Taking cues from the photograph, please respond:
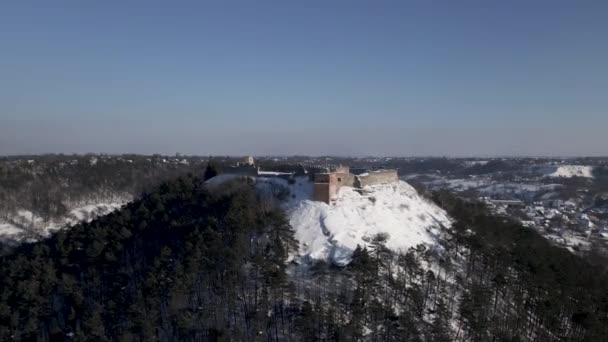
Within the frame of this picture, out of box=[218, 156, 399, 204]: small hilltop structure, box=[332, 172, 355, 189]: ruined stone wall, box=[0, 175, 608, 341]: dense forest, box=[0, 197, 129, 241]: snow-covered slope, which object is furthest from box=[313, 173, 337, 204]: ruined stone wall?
box=[0, 197, 129, 241]: snow-covered slope

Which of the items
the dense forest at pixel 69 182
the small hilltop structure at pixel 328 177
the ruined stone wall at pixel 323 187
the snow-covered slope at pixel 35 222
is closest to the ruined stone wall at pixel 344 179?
the small hilltop structure at pixel 328 177

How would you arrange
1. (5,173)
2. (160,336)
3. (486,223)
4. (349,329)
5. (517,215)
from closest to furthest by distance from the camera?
(349,329) → (160,336) → (486,223) → (517,215) → (5,173)

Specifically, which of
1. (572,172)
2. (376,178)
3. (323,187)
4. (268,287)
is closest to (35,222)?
(323,187)

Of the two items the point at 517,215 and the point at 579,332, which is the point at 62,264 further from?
the point at 517,215

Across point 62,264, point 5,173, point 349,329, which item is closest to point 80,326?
point 62,264

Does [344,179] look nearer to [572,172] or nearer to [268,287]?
[268,287]

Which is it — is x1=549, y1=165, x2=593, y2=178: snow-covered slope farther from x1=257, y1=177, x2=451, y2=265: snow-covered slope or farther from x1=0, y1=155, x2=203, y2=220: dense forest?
x1=257, y1=177, x2=451, y2=265: snow-covered slope
